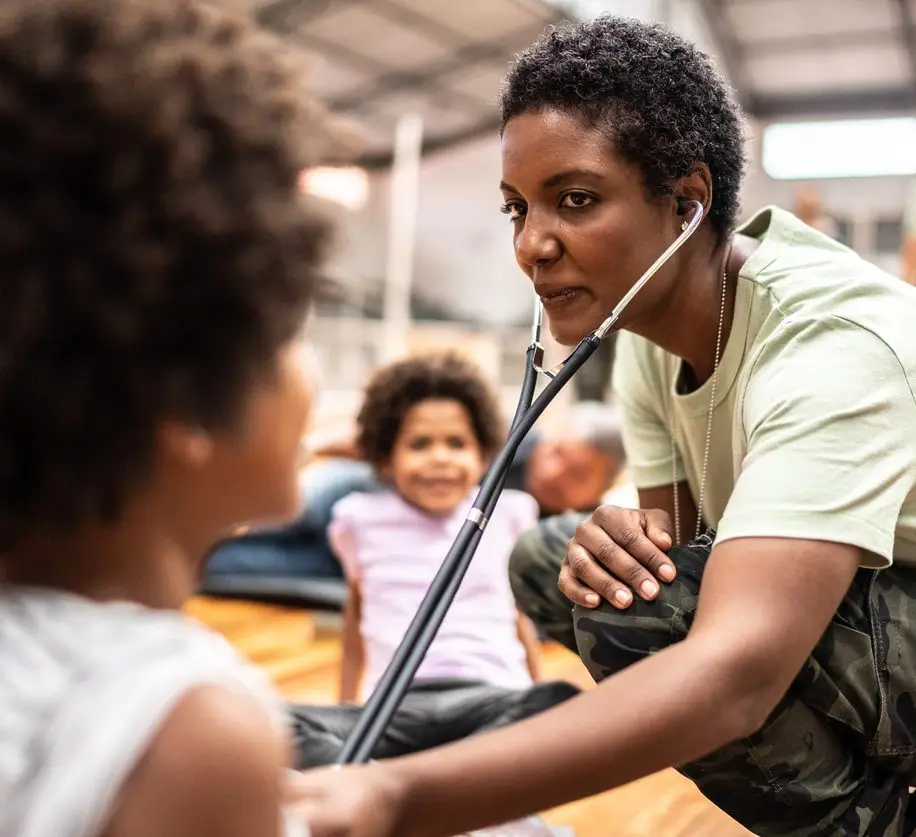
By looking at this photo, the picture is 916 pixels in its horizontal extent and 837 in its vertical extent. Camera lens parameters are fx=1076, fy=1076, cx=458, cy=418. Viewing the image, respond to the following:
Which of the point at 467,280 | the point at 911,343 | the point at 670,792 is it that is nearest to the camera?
the point at 911,343

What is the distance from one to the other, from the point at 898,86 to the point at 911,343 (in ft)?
34.1

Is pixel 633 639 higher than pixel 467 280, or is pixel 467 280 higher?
pixel 467 280

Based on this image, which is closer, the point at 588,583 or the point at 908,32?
the point at 588,583

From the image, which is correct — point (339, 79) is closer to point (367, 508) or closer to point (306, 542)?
point (306, 542)

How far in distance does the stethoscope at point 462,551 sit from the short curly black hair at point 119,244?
31 centimetres

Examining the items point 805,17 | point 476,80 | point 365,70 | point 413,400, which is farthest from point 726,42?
point 413,400

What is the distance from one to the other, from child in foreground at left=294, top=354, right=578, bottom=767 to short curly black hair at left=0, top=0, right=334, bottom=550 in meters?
1.16

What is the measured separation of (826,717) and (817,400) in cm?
39

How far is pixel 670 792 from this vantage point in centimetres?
172

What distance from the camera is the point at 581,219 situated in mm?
1187

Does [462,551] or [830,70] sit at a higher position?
[830,70]

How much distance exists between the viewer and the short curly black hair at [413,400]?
89.4 inches

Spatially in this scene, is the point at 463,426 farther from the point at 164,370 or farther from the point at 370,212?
the point at 370,212

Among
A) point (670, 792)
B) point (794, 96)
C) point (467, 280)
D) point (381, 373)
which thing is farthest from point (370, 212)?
point (670, 792)
